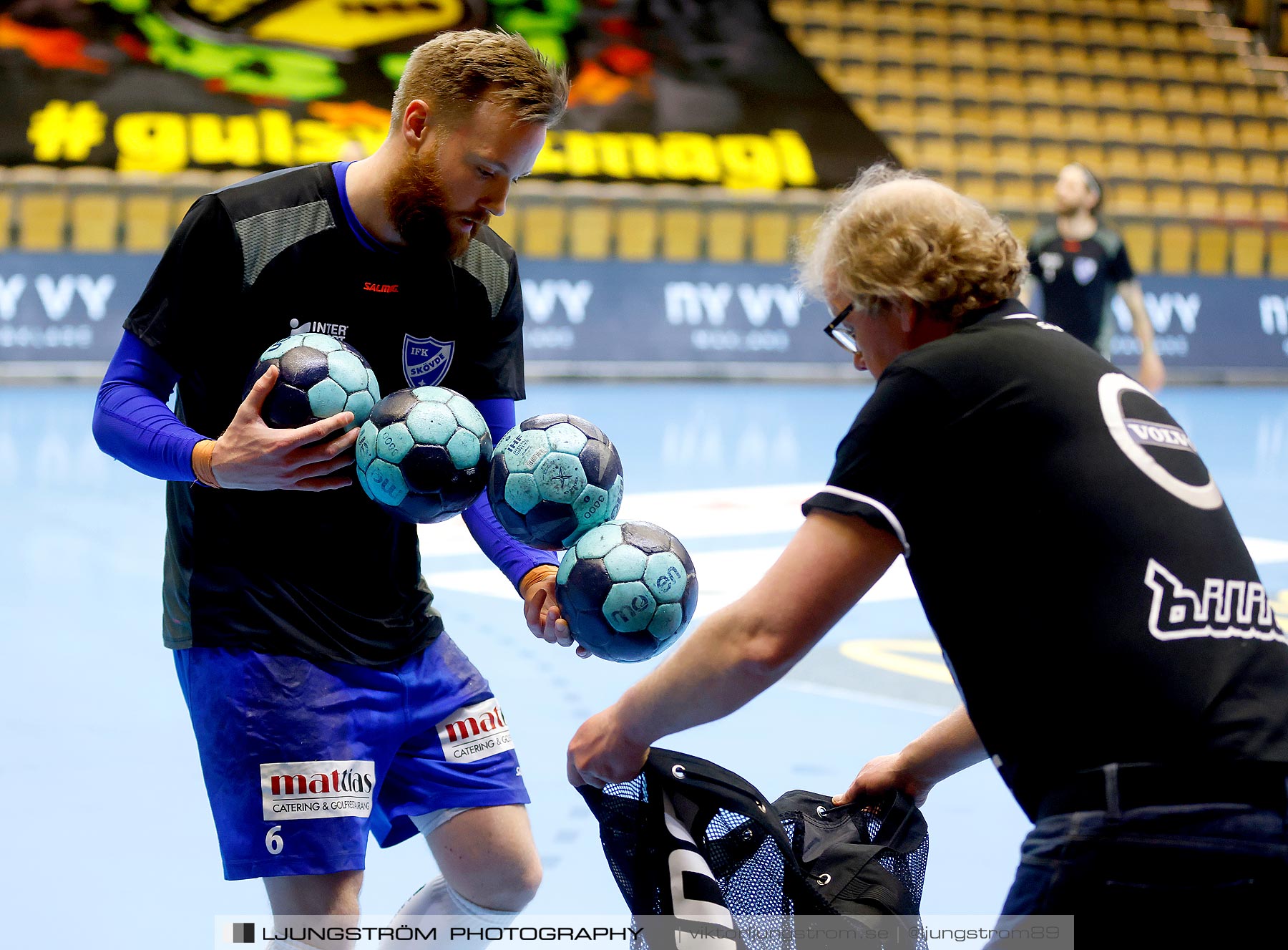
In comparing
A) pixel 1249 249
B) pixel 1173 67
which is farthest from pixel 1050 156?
pixel 1249 249

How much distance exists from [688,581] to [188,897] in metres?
1.68

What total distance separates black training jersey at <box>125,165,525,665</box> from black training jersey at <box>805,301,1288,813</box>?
38.6 inches

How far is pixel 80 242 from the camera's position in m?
12.6

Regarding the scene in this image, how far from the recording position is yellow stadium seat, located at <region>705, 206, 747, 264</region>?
566 inches

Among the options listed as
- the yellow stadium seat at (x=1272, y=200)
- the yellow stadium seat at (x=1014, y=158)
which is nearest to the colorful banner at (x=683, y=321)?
the yellow stadium seat at (x=1272, y=200)

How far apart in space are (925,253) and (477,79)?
2.84 feet

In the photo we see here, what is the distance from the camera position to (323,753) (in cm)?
233

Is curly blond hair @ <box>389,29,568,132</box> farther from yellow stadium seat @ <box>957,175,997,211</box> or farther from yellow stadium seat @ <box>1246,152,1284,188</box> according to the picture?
yellow stadium seat @ <box>1246,152,1284,188</box>

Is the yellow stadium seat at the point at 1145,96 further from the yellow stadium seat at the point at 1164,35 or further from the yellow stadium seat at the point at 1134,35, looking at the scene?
the yellow stadium seat at the point at 1164,35

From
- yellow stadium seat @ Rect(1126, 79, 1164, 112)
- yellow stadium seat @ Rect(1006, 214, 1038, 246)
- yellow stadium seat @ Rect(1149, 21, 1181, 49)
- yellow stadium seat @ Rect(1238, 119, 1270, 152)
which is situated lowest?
yellow stadium seat @ Rect(1006, 214, 1038, 246)

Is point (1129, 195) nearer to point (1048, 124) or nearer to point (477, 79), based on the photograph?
point (1048, 124)

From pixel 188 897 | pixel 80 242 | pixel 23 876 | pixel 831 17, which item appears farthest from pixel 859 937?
pixel 831 17

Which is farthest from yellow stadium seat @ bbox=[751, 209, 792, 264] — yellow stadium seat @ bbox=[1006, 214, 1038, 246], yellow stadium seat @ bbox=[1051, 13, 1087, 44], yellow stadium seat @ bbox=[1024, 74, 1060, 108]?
yellow stadium seat @ bbox=[1051, 13, 1087, 44]

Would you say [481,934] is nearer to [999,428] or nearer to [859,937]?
[859,937]
